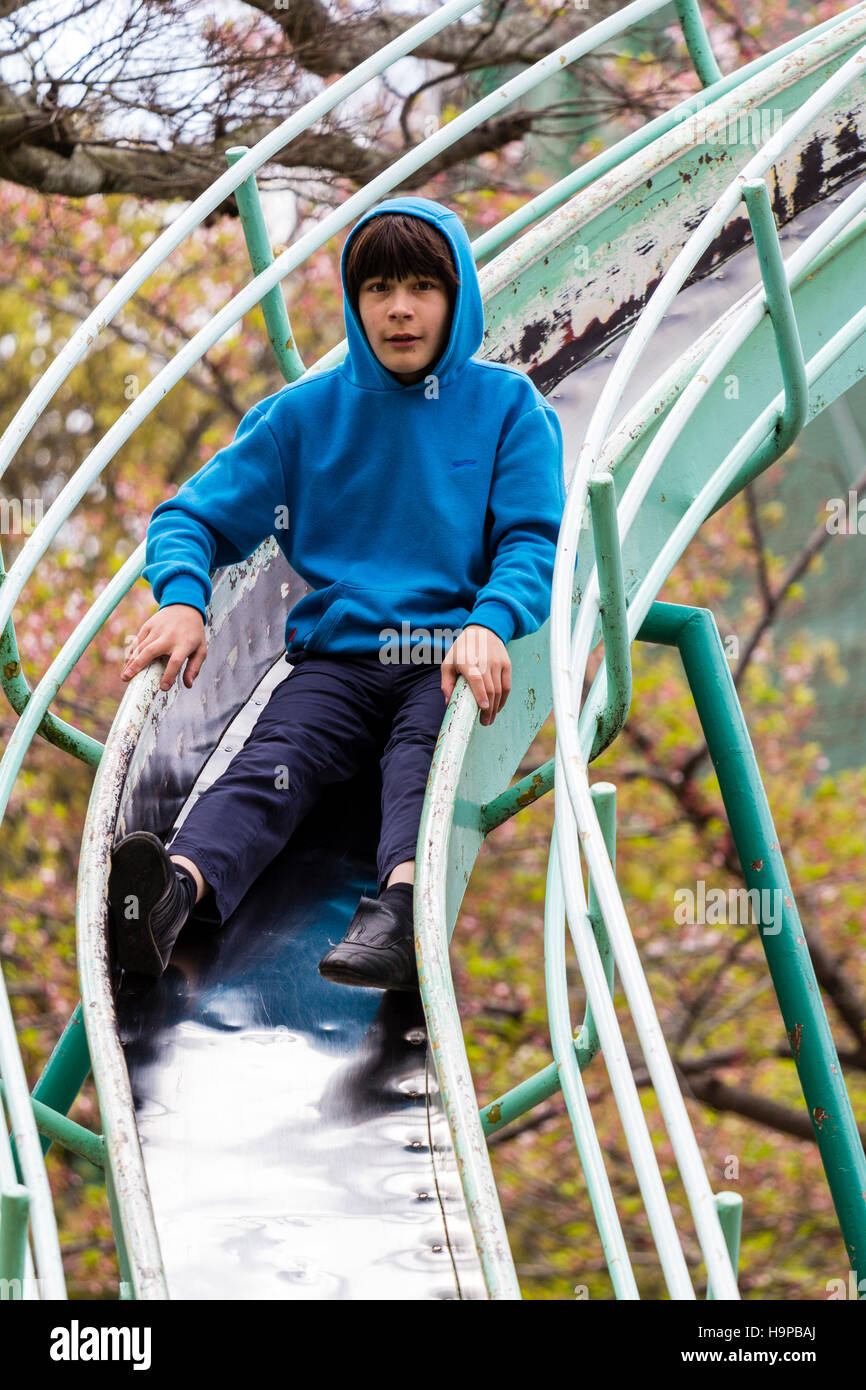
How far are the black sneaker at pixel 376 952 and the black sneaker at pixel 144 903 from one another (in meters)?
0.20

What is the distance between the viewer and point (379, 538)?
2436mm

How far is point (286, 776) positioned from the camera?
7.23 ft

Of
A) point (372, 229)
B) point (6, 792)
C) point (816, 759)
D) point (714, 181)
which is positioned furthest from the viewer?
point (816, 759)

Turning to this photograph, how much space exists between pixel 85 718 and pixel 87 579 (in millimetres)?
639

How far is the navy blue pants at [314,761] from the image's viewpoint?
83.3 inches

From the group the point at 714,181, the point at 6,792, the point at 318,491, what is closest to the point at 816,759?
the point at 714,181

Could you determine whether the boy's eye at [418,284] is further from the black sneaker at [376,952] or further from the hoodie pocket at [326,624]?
the black sneaker at [376,952]

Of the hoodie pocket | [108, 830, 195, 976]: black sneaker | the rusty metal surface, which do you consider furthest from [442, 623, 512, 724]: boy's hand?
the rusty metal surface

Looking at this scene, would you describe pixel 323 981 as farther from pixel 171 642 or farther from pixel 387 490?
pixel 387 490

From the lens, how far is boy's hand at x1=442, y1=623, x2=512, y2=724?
2111 mm

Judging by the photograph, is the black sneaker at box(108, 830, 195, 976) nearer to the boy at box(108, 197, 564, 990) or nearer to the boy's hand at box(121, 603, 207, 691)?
the boy at box(108, 197, 564, 990)

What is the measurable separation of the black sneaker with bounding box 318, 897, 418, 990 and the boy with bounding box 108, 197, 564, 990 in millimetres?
98

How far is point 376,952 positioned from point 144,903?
0.29 meters
